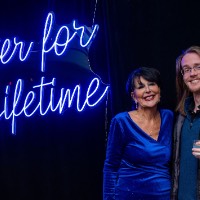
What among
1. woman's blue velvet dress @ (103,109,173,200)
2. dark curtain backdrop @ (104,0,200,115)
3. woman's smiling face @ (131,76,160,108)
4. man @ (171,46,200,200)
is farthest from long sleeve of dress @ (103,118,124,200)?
dark curtain backdrop @ (104,0,200,115)

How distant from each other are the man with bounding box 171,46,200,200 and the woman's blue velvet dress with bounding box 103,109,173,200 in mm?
203

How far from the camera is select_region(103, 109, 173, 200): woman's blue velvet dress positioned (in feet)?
8.31

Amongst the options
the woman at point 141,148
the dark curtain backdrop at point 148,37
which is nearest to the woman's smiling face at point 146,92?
the woman at point 141,148

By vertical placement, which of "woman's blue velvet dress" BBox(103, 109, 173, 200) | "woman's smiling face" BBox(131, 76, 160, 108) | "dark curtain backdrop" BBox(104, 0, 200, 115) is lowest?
"woman's blue velvet dress" BBox(103, 109, 173, 200)

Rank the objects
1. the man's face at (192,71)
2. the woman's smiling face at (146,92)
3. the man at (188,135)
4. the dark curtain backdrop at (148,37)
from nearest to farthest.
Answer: the man at (188,135)
the man's face at (192,71)
the woman's smiling face at (146,92)
the dark curtain backdrop at (148,37)

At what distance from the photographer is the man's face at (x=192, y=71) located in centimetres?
231

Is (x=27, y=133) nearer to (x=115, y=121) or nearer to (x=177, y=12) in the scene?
(x=115, y=121)

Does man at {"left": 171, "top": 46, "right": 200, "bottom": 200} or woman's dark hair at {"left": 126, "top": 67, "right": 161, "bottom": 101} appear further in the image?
woman's dark hair at {"left": 126, "top": 67, "right": 161, "bottom": 101}

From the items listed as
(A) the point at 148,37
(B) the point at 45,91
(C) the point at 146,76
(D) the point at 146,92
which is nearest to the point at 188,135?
(D) the point at 146,92

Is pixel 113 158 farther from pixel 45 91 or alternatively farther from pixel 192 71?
pixel 45 91

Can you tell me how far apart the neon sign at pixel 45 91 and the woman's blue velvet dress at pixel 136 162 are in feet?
2.58

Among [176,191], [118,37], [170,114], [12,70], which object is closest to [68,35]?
[118,37]

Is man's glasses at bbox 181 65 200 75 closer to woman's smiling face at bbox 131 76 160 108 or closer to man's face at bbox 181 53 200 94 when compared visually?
man's face at bbox 181 53 200 94

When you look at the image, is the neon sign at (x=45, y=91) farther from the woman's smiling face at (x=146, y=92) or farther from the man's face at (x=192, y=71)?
the man's face at (x=192, y=71)
